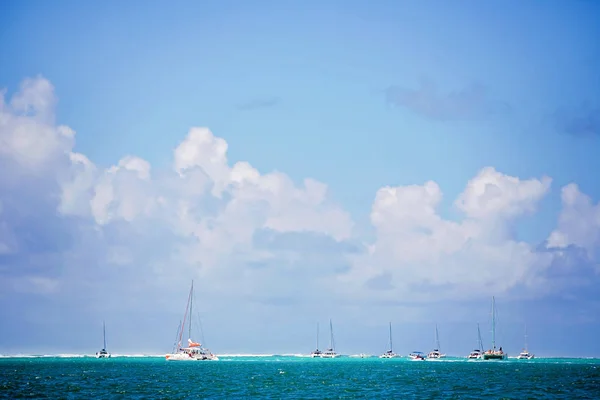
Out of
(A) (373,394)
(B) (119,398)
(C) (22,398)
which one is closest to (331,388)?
(A) (373,394)

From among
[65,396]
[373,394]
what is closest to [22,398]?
[65,396]

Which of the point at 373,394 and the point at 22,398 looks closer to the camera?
the point at 22,398

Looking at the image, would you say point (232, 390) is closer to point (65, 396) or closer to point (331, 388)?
point (331, 388)

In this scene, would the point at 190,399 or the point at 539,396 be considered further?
the point at 539,396

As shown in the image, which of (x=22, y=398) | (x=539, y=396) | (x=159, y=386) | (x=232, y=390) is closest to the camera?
(x=22, y=398)

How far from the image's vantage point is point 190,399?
90625 mm

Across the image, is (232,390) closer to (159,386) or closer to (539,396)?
(159,386)

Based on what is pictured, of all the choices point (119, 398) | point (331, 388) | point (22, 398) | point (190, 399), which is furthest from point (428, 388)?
point (22, 398)

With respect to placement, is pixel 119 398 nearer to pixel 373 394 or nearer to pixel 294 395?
pixel 294 395

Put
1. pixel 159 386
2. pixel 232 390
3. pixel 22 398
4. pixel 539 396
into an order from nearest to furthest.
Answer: pixel 22 398, pixel 539 396, pixel 232 390, pixel 159 386

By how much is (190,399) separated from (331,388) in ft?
98.5

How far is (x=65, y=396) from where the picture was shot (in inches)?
3605

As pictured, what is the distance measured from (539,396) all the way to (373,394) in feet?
75.7

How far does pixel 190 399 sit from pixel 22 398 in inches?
830
